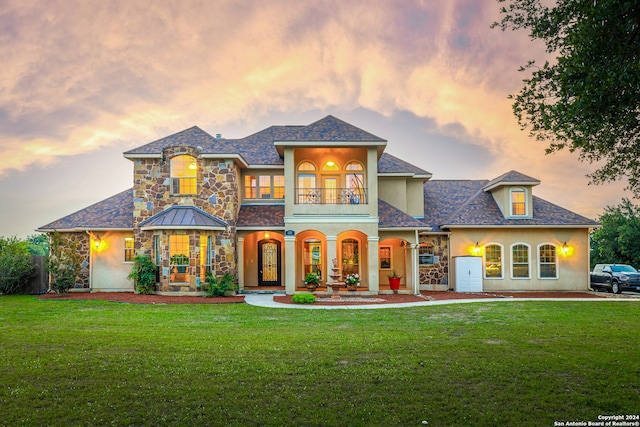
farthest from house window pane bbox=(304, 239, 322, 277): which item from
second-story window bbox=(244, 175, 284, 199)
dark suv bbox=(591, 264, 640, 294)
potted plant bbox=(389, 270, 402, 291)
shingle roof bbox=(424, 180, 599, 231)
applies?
dark suv bbox=(591, 264, 640, 294)

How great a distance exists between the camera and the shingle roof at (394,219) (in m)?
19.8

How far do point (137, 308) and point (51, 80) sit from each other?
37.2 ft

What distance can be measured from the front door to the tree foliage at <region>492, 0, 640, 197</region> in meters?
15.0

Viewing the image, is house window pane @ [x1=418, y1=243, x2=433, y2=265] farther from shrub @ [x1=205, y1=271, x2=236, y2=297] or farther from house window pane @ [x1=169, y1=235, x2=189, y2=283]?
house window pane @ [x1=169, y1=235, x2=189, y2=283]

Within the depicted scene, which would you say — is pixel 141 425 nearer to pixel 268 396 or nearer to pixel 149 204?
pixel 268 396

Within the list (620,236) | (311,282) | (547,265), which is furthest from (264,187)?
(620,236)

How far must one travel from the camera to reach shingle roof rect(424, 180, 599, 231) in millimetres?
21641

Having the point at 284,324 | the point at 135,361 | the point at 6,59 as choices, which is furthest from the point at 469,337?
the point at 6,59

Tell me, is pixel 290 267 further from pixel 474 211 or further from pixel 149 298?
pixel 474 211

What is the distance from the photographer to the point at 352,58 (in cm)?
2030

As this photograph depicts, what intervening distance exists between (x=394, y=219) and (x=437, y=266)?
4.04 metres

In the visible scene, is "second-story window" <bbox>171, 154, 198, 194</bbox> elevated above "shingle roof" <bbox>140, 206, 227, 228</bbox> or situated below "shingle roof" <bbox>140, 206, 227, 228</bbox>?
above

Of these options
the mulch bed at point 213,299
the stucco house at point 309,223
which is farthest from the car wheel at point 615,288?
the mulch bed at point 213,299

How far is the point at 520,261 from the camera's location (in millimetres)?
21906
